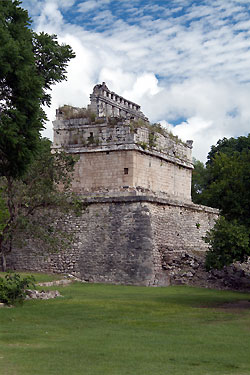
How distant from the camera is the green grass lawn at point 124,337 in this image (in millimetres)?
8484

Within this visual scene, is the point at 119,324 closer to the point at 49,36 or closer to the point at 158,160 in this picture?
the point at 49,36

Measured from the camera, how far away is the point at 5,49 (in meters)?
14.6

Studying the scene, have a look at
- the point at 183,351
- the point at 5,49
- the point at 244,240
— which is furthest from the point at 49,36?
the point at 183,351

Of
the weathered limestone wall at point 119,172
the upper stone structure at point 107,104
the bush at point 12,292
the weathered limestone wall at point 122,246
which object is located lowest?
the bush at point 12,292

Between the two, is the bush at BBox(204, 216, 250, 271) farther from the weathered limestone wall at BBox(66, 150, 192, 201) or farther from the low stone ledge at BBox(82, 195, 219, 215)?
the weathered limestone wall at BBox(66, 150, 192, 201)

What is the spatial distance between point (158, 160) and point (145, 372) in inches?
775

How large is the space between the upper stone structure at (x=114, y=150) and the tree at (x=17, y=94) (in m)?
9.28

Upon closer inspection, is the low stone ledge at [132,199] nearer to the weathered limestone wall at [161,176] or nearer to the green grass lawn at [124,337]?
the weathered limestone wall at [161,176]

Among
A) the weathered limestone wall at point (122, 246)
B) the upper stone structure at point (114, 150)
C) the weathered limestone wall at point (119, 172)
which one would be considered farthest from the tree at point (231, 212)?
the upper stone structure at point (114, 150)

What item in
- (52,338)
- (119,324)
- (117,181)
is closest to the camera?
(52,338)

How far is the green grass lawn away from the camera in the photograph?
8484 millimetres

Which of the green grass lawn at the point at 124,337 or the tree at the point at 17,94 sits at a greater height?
the tree at the point at 17,94

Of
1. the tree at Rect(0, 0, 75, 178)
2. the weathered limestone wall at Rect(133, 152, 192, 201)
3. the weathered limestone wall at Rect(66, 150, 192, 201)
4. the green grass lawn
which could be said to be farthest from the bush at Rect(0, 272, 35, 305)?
the weathered limestone wall at Rect(133, 152, 192, 201)

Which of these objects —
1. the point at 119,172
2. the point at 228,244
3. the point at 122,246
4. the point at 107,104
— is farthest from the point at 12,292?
the point at 107,104
